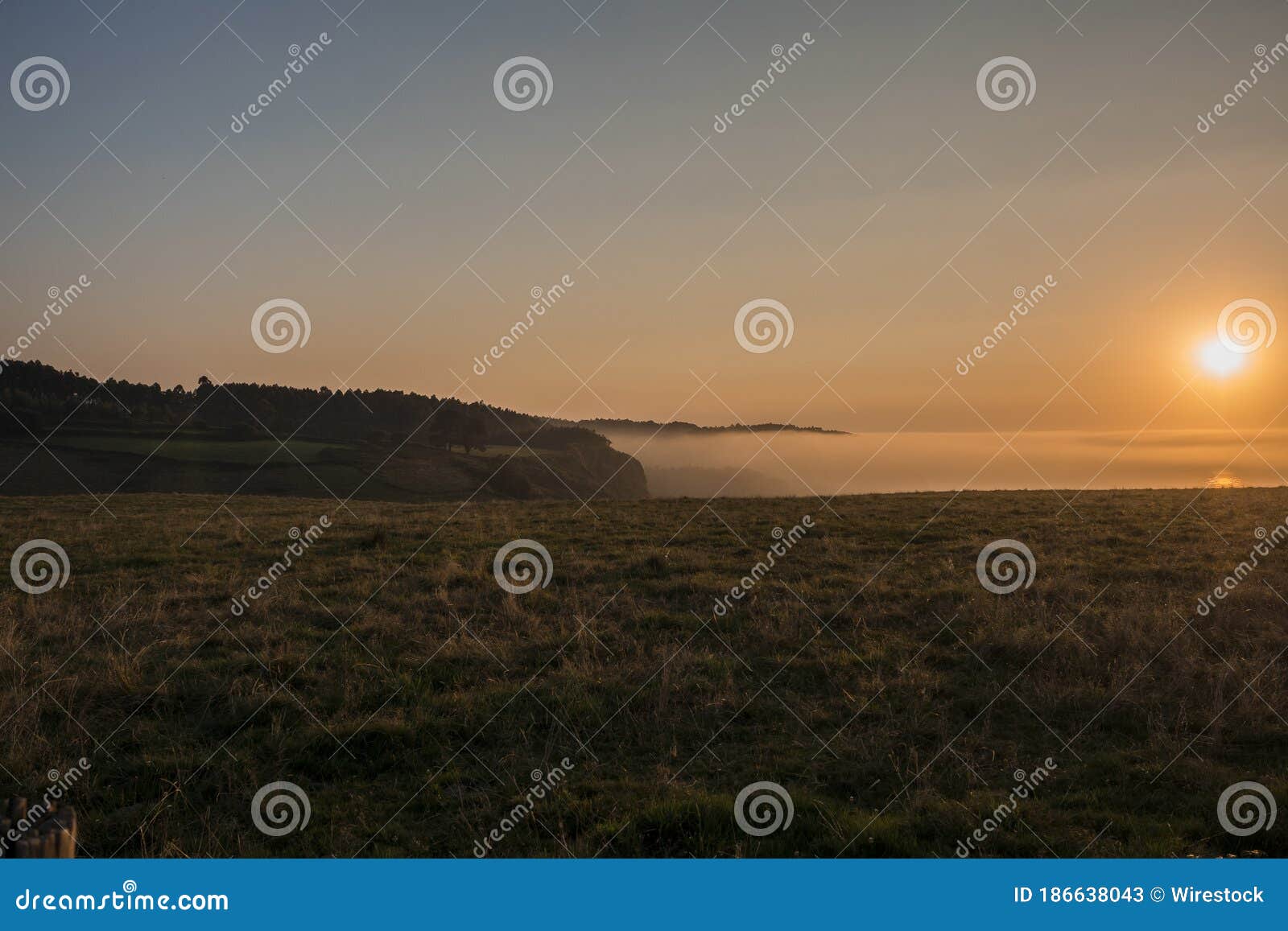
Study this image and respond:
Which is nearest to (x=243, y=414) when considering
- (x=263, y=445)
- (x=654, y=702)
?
(x=263, y=445)

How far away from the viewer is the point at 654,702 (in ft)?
28.2

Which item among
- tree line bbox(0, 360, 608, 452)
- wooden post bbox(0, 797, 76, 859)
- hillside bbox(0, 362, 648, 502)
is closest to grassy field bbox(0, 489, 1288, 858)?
wooden post bbox(0, 797, 76, 859)

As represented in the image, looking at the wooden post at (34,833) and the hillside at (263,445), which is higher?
the hillside at (263,445)

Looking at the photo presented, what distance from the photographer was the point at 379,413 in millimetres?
97938

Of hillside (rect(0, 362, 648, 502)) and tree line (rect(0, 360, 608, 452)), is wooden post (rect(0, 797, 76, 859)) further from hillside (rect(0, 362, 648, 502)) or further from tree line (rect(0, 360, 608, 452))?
tree line (rect(0, 360, 608, 452))

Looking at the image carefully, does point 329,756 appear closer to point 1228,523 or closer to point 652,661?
point 652,661

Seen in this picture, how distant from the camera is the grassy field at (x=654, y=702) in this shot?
6242mm

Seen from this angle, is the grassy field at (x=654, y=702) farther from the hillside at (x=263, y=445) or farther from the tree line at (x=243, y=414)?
the tree line at (x=243, y=414)

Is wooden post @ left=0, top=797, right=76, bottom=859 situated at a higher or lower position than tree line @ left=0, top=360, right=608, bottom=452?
lower

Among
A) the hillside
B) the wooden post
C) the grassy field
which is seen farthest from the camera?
the hillside

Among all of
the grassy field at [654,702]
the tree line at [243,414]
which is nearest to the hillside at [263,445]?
the tree line at [243,414]

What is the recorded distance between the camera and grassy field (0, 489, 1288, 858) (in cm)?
624

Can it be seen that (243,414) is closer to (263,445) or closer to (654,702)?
(263,445)

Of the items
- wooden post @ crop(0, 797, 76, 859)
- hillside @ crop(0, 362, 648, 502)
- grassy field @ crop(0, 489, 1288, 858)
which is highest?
hillside @ crop(0, 362, 648, 502)
